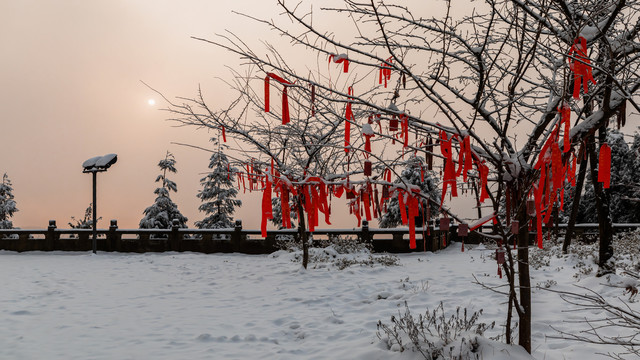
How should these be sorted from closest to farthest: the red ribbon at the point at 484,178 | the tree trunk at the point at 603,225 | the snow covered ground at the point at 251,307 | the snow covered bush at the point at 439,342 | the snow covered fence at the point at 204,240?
the red ribbon at the point at 484,178 < the snow covered bush at the point at 439,342 < the snow covered ground at the point at 251,307 < the tree trunk at the point at 603,225 < the snow covered fence at the point at 204,240

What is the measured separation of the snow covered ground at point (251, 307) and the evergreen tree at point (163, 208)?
49.4 ft

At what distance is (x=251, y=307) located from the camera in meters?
8.65

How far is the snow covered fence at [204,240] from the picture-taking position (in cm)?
1827

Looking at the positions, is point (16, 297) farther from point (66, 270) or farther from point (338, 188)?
A: point (338, 188)

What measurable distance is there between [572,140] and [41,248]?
867 inches

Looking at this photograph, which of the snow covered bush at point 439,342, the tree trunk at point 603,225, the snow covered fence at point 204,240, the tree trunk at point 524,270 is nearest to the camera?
the tree trunk at point 524,270

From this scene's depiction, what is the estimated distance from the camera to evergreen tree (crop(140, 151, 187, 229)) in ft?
97.0

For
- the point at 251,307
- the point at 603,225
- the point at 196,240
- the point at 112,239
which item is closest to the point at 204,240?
the point at 196,240

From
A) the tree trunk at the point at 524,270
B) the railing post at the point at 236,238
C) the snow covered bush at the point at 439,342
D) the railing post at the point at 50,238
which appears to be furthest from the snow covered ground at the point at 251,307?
the railing post at the point at 50,238

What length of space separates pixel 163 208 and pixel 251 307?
76.5 ft

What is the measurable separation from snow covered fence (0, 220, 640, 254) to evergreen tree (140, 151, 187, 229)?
899 cm

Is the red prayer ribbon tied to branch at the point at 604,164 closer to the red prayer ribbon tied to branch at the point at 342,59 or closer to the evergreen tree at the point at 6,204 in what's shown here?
the red prayer ribbon tied to branch at the point at 342,59

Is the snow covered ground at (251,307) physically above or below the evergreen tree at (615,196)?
below

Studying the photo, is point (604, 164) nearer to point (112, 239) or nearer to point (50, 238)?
point (112, 239)
